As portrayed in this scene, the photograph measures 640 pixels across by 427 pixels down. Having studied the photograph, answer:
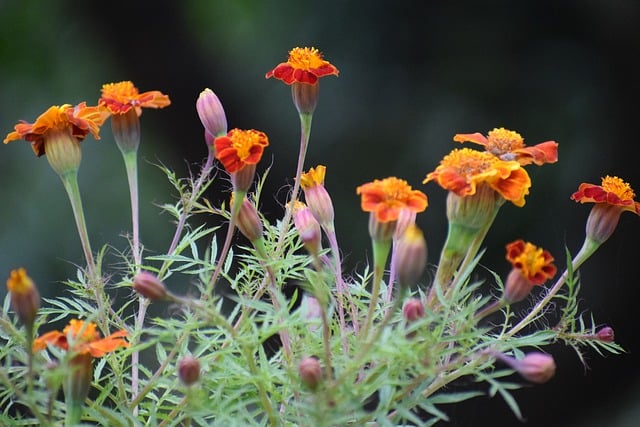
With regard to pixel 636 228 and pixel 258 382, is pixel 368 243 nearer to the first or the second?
pixel 636 228

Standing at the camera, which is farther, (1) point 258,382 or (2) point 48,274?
(2) point 48,274

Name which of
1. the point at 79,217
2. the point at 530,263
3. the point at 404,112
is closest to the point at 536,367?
the point at 530,263

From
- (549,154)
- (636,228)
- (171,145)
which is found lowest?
(636,228)

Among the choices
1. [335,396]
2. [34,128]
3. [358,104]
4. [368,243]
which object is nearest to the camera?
[335,396]

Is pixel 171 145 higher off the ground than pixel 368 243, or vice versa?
pixel 171 145

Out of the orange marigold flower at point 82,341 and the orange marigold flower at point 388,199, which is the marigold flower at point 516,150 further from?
the orange marigold flower at point 82,341

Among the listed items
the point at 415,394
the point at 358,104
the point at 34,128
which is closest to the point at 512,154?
the point at 415,394

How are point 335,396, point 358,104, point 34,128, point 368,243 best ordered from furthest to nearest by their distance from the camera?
point 358,104 < point 368,243 < point 34,128 < point 335,396

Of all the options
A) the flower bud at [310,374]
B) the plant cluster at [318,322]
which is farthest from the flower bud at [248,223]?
the flower bud at [310,374]
